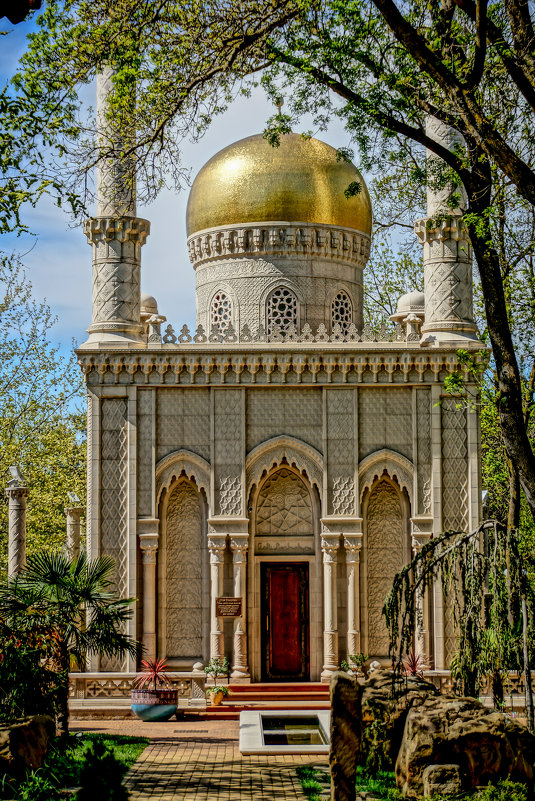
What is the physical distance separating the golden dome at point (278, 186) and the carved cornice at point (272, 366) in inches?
137

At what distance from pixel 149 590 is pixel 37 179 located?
10.2 meters

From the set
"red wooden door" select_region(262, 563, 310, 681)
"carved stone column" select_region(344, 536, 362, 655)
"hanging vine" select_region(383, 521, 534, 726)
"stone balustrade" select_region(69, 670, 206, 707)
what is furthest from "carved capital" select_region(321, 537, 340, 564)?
"hanging vine" select_region(383, 521, 534, 726)

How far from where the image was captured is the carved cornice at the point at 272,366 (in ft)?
69.3

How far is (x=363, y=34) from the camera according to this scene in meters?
13.0

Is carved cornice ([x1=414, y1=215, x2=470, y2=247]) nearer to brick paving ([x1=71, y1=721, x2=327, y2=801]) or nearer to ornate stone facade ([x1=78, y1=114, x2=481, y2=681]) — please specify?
ornate stone facade ([x1=78, y1=114, x2=481, y2=681])

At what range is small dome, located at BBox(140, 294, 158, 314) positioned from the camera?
23672mm

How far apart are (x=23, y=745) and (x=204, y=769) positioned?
262cm

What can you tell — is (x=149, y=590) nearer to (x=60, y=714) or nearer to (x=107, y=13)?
(x=60, y=714)

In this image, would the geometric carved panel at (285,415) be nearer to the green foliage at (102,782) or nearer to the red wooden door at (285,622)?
the red wooden door at (285,622)

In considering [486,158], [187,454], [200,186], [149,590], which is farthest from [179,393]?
[486,158]

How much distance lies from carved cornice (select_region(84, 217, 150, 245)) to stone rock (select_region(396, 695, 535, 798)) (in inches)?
444

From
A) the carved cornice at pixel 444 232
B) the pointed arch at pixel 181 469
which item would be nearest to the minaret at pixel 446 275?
the carved cornice at pixel 444 232

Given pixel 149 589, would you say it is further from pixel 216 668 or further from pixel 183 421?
pixel 183 421

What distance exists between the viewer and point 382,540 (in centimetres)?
2153
